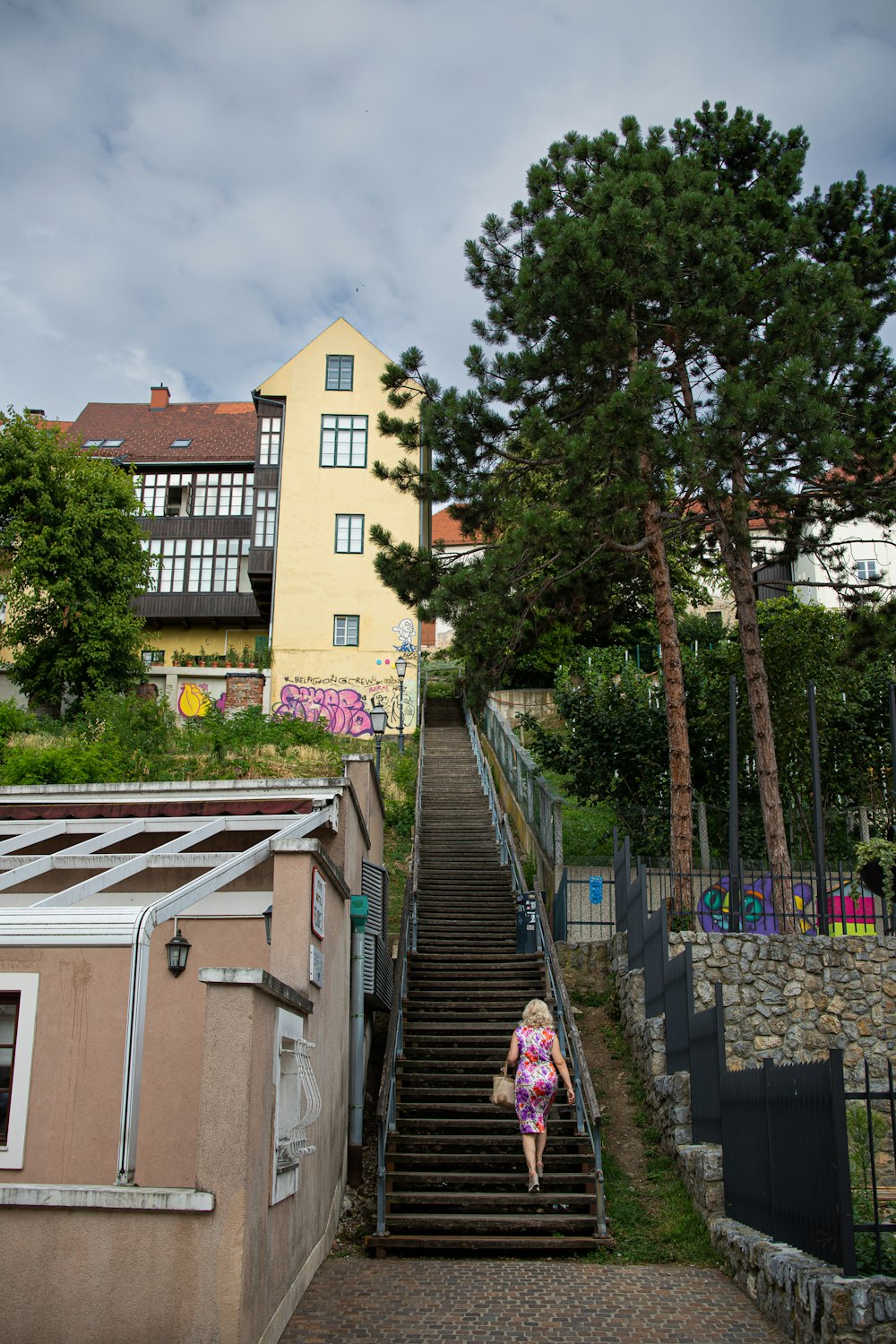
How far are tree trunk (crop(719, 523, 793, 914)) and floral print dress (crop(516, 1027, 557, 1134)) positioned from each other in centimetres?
655

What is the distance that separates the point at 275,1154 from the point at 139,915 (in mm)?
1890

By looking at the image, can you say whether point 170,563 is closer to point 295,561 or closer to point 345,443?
point 295,561

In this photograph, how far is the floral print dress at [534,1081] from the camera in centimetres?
950

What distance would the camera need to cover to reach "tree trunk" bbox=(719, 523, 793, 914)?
51.5 ft

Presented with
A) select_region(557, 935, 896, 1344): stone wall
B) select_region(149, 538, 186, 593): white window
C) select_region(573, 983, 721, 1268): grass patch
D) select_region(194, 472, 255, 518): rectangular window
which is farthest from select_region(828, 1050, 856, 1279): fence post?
select_region(194, 472, 255, 518): rectangular window

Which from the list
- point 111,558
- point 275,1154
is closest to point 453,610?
point 275,1154

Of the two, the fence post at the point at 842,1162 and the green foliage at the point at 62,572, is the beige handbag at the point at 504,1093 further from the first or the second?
the green foliage at the point at 62,572

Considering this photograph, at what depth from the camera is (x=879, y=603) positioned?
17.0m

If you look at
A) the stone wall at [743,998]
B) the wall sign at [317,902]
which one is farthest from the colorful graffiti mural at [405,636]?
the wall sign at [317,902]

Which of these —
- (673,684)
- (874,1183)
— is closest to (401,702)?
(673,684)

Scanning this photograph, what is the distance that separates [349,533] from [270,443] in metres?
4.78

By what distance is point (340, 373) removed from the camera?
37.3 m

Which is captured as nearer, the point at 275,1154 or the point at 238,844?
the point at 275,1154

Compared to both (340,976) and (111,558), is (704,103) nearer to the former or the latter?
(340,976)
